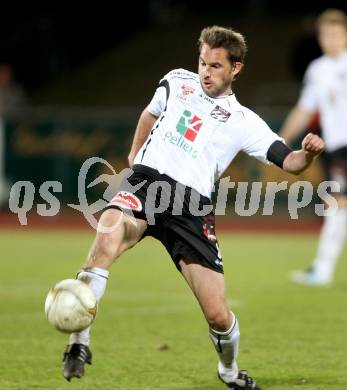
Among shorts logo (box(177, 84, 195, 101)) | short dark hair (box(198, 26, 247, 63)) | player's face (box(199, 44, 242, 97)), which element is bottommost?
shorts logo (box(177, 84, 195, 101))

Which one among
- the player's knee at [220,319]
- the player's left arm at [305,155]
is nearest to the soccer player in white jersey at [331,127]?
the player's left arm at [305,155]

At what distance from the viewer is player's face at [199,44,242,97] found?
593cm

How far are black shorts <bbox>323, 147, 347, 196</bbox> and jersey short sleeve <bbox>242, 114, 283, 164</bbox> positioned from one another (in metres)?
5.09

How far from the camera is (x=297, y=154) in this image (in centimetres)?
588

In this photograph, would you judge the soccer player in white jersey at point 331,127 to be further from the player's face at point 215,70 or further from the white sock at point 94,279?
the white sock at point 94,279

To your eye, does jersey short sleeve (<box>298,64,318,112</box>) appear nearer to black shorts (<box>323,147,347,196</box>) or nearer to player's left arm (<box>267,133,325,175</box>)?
black shorts (<box>323,147,347,196</box>)

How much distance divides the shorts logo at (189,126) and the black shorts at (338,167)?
5170mm

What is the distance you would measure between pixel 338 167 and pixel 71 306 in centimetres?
609

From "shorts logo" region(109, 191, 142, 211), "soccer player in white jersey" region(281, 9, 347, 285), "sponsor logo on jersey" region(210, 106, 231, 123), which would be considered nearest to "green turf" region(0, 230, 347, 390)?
"soccer player in white jersey" region(281, 9, 347, 285)

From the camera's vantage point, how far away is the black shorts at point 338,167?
10977mm

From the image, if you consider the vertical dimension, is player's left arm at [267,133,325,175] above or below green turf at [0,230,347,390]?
above

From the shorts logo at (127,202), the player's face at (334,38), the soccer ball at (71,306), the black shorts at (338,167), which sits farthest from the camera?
the black shorts at (338,167)

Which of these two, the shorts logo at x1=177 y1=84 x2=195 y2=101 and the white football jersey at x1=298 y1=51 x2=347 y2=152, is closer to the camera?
the shorts logo at x1=177 y1=84 x2=195 y2=101

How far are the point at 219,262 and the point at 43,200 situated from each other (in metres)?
13.8
